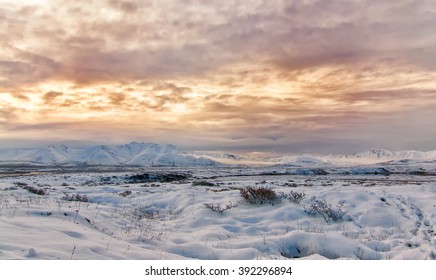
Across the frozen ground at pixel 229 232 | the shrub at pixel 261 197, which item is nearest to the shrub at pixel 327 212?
the frozen ground at pixel 229 232

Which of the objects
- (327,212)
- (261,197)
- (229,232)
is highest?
(261,197)

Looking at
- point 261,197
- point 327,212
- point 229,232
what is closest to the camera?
point 229,232

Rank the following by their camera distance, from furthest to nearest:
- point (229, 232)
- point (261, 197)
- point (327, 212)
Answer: point (261, 197)
point (327, 212)
point (229, 232)

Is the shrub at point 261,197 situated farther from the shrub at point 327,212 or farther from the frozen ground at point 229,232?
the shrub at point 327,212

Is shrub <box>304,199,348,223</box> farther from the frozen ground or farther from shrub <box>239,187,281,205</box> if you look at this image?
shrub <box>239,187,281,205</box>

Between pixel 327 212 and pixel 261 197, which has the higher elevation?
pixel 261 197

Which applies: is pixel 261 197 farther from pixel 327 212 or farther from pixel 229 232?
pixel 229 232

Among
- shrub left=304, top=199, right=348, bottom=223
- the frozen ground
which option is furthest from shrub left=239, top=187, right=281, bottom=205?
shrub left=304, top=199, right=348, bottom=223

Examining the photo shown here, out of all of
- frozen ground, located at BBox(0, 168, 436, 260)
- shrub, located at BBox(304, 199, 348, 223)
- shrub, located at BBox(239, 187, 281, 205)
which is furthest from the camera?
shrub, located at BBox(239, 187, 281, 205)

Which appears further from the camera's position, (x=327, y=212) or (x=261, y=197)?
(x=261, y=197)

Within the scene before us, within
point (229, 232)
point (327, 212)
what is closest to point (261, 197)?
point (327, 212)

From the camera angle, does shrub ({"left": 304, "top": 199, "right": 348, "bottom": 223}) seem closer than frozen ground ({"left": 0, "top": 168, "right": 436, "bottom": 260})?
No
